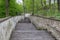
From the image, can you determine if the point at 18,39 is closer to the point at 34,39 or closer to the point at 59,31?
the point at 34,39

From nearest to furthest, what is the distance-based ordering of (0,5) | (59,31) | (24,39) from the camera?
(59,31), (24,39), (0,5)

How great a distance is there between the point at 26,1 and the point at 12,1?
34055 millimetres

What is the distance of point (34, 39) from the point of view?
9023 mm

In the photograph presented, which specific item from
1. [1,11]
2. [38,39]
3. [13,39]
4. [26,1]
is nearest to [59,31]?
[38,39]

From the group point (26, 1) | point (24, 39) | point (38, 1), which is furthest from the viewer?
point (26, 1)

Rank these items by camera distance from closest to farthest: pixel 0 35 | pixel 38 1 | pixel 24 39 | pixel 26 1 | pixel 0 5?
pixel 0 35 < pixel 24 39 < pixel 0 5 < pixel 38 1 < pixel 26 1

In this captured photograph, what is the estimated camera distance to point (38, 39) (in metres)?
9.00

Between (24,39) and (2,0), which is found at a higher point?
(2,0)

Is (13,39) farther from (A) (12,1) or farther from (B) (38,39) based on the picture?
(A) (12,1)

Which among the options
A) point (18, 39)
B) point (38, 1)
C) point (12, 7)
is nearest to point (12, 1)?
point (12, 7)

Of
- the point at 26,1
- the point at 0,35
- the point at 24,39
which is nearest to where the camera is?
the point at 0,35

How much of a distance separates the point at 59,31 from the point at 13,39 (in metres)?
2.55

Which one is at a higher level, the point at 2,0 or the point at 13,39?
the point at 2,0

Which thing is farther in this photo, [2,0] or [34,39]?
[2,0]
